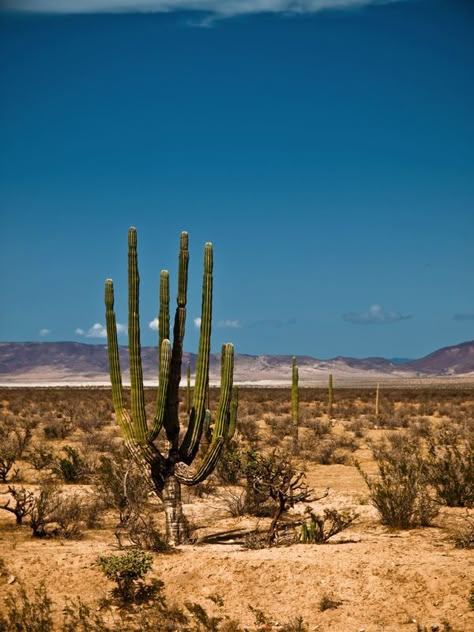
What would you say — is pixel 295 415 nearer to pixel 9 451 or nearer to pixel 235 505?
pixel 9 451

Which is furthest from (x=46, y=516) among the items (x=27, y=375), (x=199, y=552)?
(x=27, y=375)

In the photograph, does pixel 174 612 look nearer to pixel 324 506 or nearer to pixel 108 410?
pixel 324 506

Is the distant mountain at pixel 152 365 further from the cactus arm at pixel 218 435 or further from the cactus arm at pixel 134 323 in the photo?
the cactus arm at pixel 134 323

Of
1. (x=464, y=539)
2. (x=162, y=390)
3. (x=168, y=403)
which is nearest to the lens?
(x=464, y=539)

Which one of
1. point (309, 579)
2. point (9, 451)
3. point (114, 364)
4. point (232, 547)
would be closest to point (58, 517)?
point (114, 364)

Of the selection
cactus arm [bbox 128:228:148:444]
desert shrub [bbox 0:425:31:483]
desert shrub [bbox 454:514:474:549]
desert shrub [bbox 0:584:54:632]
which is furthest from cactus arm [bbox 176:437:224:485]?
desert shrub [bbox 0:425:31:483]

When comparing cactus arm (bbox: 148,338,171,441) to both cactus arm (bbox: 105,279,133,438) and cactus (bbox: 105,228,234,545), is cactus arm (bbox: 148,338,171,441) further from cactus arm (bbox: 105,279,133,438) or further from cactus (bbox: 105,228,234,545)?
cactus arm (bbox: 105,279,133,438)

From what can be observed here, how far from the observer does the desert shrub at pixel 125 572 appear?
777cm

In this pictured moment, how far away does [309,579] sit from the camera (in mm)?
7949

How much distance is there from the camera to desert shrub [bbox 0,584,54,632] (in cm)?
722

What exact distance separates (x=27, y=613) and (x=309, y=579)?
9.92 feet

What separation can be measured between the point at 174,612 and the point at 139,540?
1819 millimetres

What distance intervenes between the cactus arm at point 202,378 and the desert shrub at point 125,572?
2.21 meters

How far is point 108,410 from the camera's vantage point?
34250 mm
